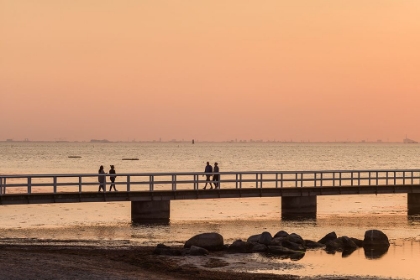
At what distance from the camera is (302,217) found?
45.6 metres

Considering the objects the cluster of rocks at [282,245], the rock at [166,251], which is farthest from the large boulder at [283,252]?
the rock at [166,251]

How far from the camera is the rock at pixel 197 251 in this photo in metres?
29.8

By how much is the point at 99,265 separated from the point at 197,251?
5.25m

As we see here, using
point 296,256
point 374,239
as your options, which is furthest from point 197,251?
point 374,239

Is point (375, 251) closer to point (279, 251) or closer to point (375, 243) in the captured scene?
point (375, 243)

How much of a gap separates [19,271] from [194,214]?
27.9 metres

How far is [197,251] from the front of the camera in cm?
2988

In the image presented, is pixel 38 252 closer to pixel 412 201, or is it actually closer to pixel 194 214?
pixel 194 214

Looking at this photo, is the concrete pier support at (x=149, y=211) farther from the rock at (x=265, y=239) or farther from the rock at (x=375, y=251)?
the rock at (x=375, y=251)

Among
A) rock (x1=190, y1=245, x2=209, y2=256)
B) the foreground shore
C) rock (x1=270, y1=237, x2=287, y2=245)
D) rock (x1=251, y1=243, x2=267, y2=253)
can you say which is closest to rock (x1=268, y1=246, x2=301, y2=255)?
rock (x1=251, y1=243, x2=267, y2=253)

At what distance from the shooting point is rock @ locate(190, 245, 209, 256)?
2977 cm

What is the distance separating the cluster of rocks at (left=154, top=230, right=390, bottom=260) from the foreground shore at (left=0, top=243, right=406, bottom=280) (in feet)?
3.27

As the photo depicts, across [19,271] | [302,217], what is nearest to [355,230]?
[302,217]

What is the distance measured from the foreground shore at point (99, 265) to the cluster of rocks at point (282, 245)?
39.2 inches
